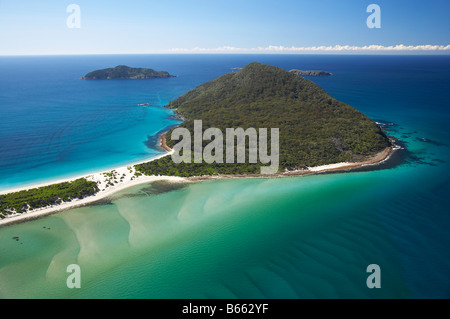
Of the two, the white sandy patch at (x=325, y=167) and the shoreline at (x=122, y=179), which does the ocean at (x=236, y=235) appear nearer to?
the shoreline at (x=122, y=179)

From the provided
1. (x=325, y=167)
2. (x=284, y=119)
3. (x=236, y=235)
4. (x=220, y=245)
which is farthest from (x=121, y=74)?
(x=220, y=245)

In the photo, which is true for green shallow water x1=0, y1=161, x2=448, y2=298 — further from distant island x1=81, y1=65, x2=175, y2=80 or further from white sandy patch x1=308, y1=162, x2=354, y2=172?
distant island x1=81, y1=65, x2=175, y2=80

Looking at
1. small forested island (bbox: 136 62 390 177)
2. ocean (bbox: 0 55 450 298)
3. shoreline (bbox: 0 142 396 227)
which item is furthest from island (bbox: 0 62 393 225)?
ocean (bbox: 0 55 450 298)

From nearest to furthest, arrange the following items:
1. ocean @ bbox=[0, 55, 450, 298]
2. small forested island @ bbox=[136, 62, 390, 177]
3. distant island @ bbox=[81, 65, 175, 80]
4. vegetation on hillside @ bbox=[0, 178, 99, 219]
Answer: ocean @ bbox=[0, 55, 450, 298] < vegetation on hillside @ bbox=[0, 178, 99, 219] < small forested island @ bbox=[136, 62, 390, 177] < distant island @ bbox=[81, 65, 175, 80]

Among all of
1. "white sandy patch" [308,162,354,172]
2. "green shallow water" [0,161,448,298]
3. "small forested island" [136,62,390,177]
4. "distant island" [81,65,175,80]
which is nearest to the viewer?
"green shallow water" [0,161,448,298]
